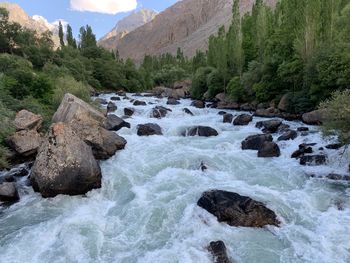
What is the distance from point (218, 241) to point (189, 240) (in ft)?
3.77

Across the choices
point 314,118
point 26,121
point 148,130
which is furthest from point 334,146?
point 26,121

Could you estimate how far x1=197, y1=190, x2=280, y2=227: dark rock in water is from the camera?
13.2m

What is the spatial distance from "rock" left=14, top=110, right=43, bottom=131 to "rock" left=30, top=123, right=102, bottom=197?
612 centimetres

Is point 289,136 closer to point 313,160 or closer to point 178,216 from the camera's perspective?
point 313,160

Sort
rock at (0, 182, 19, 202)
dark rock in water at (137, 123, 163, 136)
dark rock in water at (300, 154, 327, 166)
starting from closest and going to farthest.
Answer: rock at (0, 182, 19, 202) → dark rock in water at (300, 154, 327, 166) → dark rock in water at (137, 123, 163, 136)

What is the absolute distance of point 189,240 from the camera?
1229 centimetres

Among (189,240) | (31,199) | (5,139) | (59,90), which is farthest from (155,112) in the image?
(189,240)

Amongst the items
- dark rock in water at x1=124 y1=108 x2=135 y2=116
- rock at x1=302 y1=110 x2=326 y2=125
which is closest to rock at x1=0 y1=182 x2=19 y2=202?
dark rock in water at x1=124 y1=108 x2=135 y2=116

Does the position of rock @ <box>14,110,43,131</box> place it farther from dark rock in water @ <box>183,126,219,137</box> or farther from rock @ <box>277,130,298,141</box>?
rock @ <box>277,130,298,141</box>

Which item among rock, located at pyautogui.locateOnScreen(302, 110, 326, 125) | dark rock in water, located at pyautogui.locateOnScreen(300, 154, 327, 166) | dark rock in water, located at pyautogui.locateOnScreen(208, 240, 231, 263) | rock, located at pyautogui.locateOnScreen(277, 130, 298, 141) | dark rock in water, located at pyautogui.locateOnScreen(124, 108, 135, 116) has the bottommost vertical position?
dark rock in water, located at pyautogui.locateOnScreen(208, 240, 231, 263)

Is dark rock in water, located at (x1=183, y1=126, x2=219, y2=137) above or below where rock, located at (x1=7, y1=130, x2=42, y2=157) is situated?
below

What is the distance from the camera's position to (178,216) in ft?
46.0

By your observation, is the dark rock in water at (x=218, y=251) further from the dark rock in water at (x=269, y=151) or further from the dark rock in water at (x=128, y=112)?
the dark rock in water at (x=128, y=112)

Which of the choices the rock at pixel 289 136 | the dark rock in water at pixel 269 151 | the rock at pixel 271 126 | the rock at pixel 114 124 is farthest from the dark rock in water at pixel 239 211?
the rock at pixel 114 124
